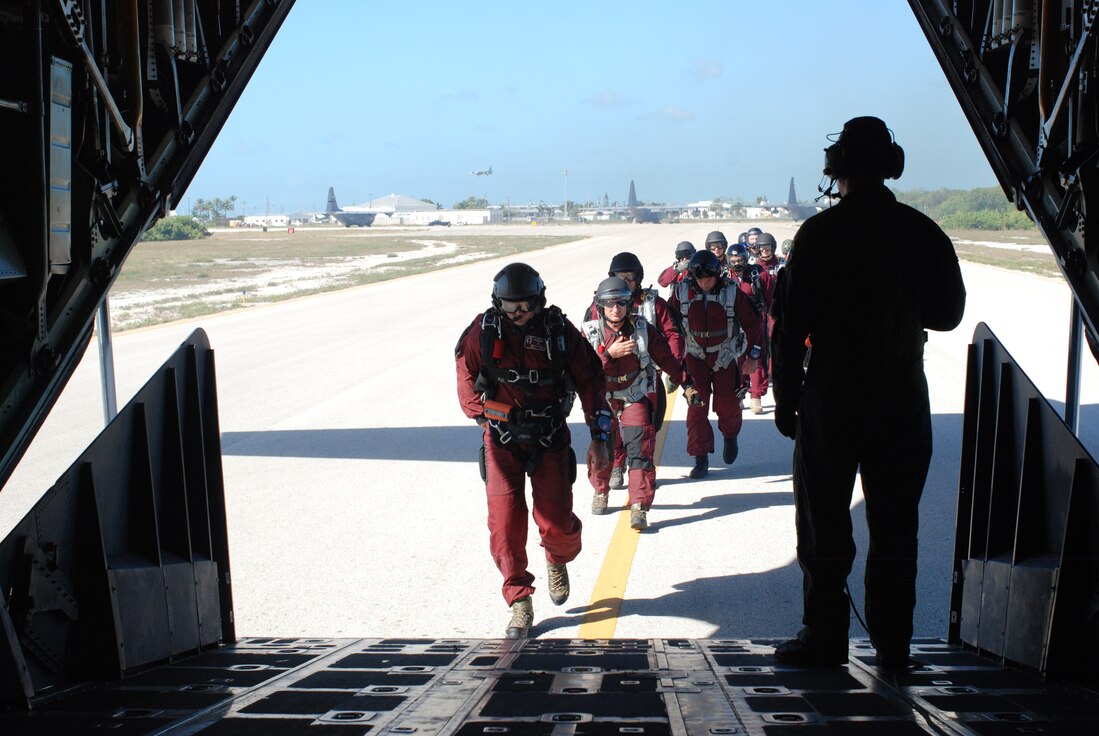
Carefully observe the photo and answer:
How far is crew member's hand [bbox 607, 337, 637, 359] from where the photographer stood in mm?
8461

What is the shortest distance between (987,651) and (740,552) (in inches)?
116

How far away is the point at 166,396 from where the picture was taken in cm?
518

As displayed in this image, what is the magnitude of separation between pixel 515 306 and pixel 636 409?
2.72 meters

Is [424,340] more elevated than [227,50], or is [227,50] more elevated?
[227,50]

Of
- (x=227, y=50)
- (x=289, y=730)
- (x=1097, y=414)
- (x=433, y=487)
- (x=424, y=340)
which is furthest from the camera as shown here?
(x=424, y=340)

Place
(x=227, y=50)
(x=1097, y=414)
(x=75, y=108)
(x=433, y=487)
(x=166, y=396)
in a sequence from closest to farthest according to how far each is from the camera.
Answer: (x=75, y=108) < (x=166, y=396) < (x=227, y=50) < (x=433, y=487) < (x=1097, y=414)

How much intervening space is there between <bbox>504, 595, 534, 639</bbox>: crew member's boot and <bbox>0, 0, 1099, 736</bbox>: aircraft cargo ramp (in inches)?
20.7

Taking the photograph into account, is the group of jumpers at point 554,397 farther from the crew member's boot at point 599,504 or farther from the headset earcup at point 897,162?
the headset earcup at point 897,162

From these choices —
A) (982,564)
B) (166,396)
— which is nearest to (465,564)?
(166,396)

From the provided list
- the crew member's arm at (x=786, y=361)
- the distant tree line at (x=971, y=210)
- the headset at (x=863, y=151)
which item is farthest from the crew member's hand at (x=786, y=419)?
the distant tree line at (x=971, y=210)

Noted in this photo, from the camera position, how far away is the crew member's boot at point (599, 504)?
28.9ft

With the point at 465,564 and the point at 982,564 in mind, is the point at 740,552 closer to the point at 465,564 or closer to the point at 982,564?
the point at 465,564

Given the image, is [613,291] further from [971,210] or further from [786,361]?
[971,210]

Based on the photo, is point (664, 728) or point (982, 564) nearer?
point (664, 728)
